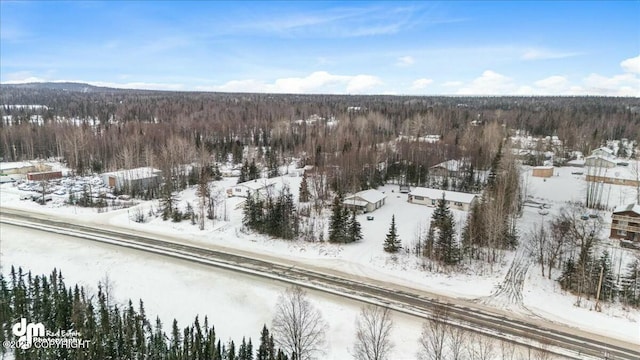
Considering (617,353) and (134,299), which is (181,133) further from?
(617,353)

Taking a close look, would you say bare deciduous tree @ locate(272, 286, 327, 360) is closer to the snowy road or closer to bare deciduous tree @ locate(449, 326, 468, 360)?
the snowy road

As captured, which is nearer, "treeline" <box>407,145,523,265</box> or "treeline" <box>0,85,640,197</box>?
"treeline" <box>407,145,523,265</box>

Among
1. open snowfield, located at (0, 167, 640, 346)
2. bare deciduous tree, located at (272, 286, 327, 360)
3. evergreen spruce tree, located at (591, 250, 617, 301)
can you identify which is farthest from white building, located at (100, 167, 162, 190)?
evergreen spruce tree, located at (591, 250, 617, 301)

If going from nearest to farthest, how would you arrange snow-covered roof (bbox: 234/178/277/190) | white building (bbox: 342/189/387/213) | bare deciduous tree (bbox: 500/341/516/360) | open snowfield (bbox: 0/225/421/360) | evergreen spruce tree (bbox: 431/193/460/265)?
bare deciduous tree (bbox: 500/341/516/360) → open snowfield (bbox: 0/225/421/360) → evergreen spruce tree (bbox: 431/193/460/265) → white building (bbox: 342/189/387/213) → snow-covered roof (bbox: 234/178/277/190)

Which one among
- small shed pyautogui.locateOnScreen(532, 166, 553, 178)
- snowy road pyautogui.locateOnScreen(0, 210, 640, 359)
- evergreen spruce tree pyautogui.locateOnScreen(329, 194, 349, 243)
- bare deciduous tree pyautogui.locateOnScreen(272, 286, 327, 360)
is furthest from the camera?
small shed pyautogui.locateOnScreen(532, 166, 553, 178)

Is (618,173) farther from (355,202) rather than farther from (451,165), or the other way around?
(355,202)

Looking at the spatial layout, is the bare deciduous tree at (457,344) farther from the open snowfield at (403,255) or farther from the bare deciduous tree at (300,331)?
the bare deciduous tree at (300,331)
